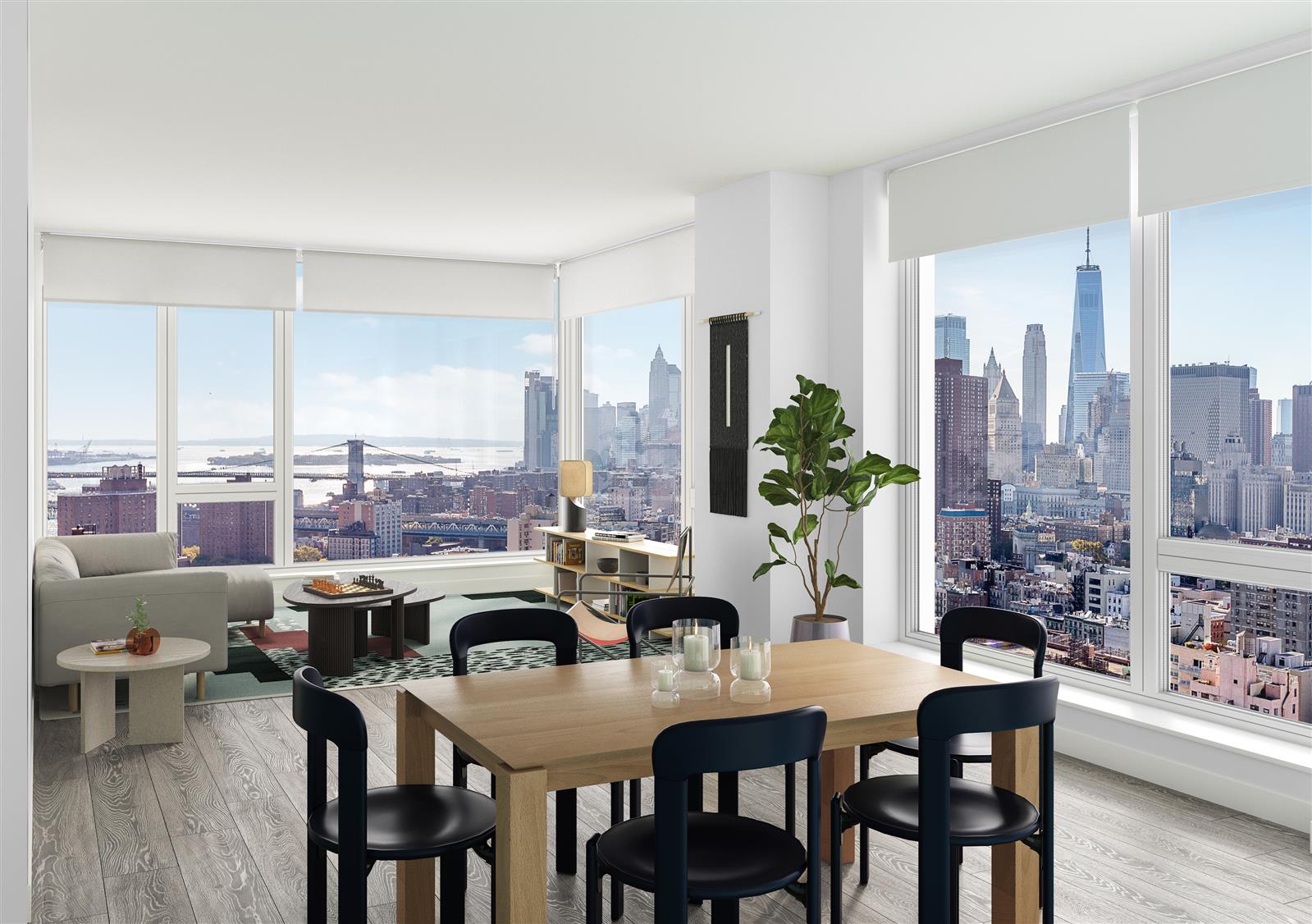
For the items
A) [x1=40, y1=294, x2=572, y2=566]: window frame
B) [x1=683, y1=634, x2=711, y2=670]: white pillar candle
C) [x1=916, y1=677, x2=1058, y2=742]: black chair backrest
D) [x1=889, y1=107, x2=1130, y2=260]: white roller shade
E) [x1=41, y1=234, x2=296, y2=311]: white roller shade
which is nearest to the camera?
[x1=916, y1=677, x2=1058, y2=742]: black chair backrest

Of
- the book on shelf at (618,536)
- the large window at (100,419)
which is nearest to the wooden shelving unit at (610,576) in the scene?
the book on shelf at (618,536)

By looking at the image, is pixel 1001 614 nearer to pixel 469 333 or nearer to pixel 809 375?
pixel 809 375

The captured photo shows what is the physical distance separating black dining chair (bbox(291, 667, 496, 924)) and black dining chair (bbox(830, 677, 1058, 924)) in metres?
1.02

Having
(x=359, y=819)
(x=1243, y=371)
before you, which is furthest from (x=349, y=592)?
(x=1243, y=371)

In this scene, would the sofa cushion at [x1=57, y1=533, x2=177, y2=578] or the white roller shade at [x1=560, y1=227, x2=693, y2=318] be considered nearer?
the sofa cushion at [x1=57, y1=533, x2=177, y2=578]

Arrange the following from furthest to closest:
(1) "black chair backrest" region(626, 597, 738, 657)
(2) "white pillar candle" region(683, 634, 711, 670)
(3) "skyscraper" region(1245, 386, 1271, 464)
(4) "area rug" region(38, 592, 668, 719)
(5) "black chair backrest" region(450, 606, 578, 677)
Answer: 1. (4) "area rug" region(38, 592, 668, 719)
2. (3) "skyscraper" region(1245, 386, 1271, 464)
3. (1) "black chair backrest" region(626, 597, 738, 657)
4. (5) "black chair backrest" region(450, 606, 578, 677)
5. (2) "white pillar candle" region(683, 634, 711, 670)

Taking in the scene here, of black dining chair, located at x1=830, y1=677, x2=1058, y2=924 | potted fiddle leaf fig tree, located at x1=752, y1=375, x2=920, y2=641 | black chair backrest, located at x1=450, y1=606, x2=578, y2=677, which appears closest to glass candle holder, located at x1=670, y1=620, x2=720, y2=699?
black dining chair, located at x1=830, y1=677, x2=1058, y2=924

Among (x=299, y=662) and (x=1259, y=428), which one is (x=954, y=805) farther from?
(x=299, y=662)

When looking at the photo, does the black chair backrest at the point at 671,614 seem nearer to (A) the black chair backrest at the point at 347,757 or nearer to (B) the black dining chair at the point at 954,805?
(B) the black dining chair at the point at 954,805

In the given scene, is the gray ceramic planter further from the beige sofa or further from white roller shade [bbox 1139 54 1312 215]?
the beige sofa

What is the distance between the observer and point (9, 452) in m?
1.93

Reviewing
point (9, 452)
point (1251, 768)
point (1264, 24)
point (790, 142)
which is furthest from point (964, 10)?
point (9, 452)

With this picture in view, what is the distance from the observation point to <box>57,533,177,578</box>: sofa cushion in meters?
7.55

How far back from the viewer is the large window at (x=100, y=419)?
8523 millimetres
